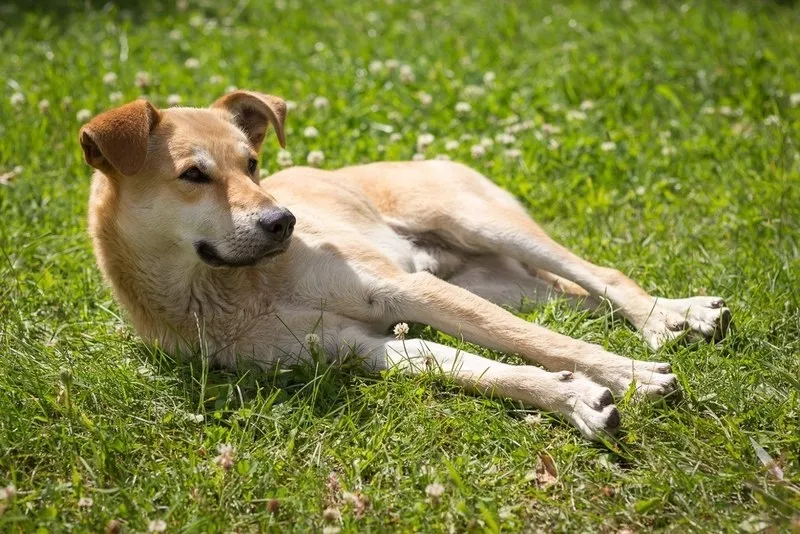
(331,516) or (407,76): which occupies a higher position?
(407,76)

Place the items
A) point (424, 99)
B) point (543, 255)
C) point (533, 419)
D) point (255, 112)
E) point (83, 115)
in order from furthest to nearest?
point (424, 99) → point (83, 115) → point (255, 112) → point (543, 255) → point (533, 419)

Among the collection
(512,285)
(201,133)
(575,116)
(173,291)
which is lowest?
(512,285)

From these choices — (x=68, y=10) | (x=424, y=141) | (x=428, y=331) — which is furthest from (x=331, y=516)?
(x=68, y=10)

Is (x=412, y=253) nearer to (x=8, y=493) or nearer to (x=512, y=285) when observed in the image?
(x=512, y=285)

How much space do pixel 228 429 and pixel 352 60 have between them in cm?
498

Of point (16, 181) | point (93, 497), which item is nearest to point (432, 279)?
point (93, 497)

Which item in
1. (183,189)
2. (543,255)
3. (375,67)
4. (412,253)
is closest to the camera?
(183,189)

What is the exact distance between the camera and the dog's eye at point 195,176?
3.90m

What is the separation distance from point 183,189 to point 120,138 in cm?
34

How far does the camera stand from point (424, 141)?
614cm

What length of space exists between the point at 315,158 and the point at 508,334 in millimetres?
2584

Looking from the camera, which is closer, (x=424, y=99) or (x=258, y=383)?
(x=258, y=383)

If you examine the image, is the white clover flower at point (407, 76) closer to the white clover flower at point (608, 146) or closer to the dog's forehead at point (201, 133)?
the white clover flower at point (608, 146)

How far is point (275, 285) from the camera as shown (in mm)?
4109
